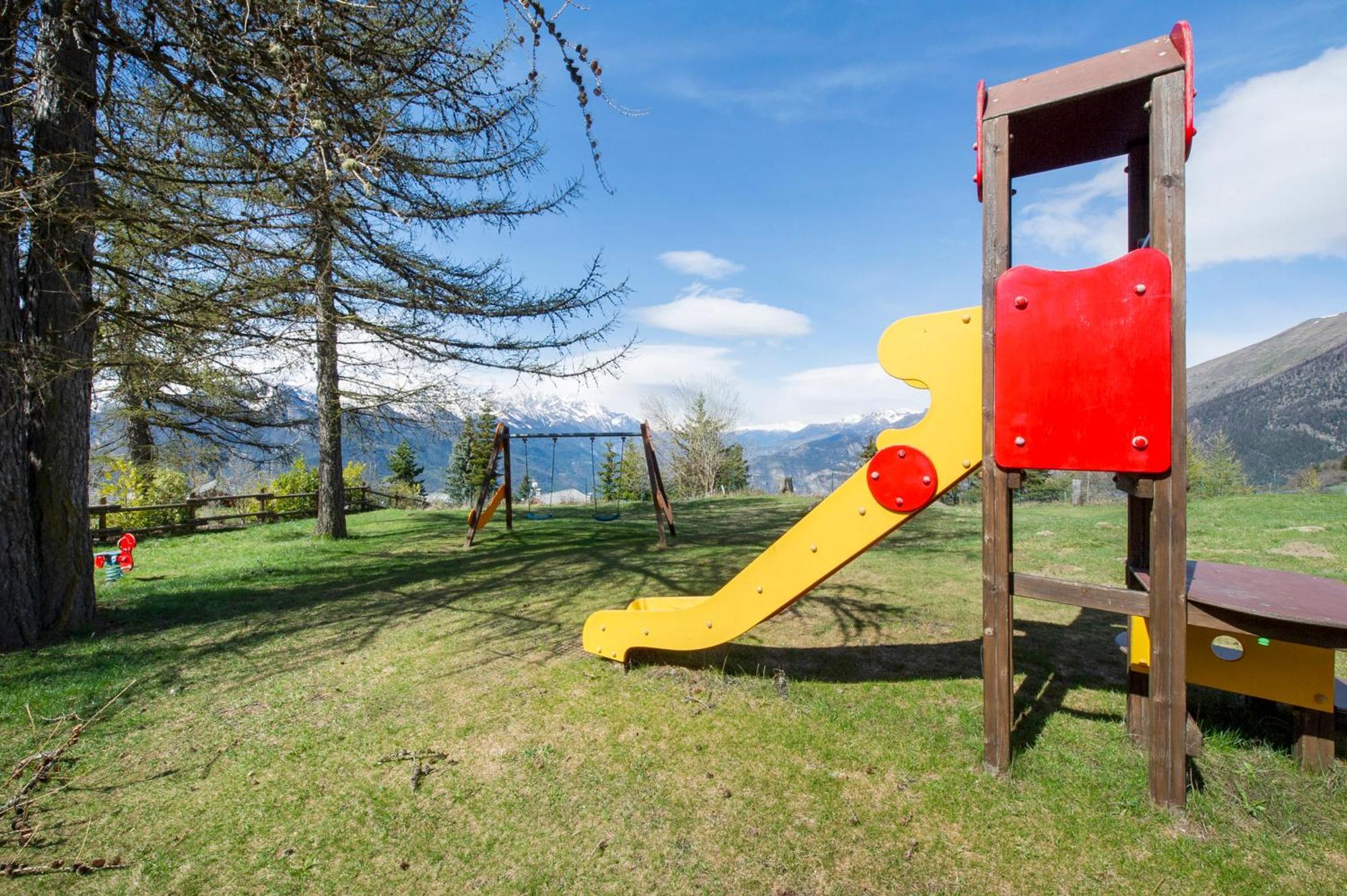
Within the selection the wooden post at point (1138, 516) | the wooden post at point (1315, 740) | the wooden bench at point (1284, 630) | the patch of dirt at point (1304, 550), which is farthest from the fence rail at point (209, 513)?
the patch of dirt at point (1304, 550)

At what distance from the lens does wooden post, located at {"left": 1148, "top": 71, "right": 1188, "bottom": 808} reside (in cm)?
228

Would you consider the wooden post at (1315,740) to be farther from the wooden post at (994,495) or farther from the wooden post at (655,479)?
the wooden post at (655,479)

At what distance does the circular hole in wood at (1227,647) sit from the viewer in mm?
2891

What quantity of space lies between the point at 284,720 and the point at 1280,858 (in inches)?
175

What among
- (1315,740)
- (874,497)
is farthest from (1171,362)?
(1315,740)

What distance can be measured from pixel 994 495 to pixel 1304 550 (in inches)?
275

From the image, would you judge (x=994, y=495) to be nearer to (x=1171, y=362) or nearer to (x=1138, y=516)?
(x=1171, y=362)

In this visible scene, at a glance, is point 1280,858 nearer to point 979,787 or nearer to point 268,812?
point 979,787

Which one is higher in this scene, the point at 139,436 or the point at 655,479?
the point at 139,436

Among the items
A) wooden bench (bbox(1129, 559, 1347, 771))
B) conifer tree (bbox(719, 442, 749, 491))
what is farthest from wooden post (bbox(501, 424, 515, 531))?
conifer tree (bbox(719, 442, 749, 491))

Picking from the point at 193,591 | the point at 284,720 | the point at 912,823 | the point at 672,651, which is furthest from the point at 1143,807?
the point at 193,591

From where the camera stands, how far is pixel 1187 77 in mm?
2250

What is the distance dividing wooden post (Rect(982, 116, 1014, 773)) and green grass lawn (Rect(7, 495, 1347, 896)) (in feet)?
1.00

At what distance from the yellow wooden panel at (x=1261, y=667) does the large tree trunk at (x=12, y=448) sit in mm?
6863
